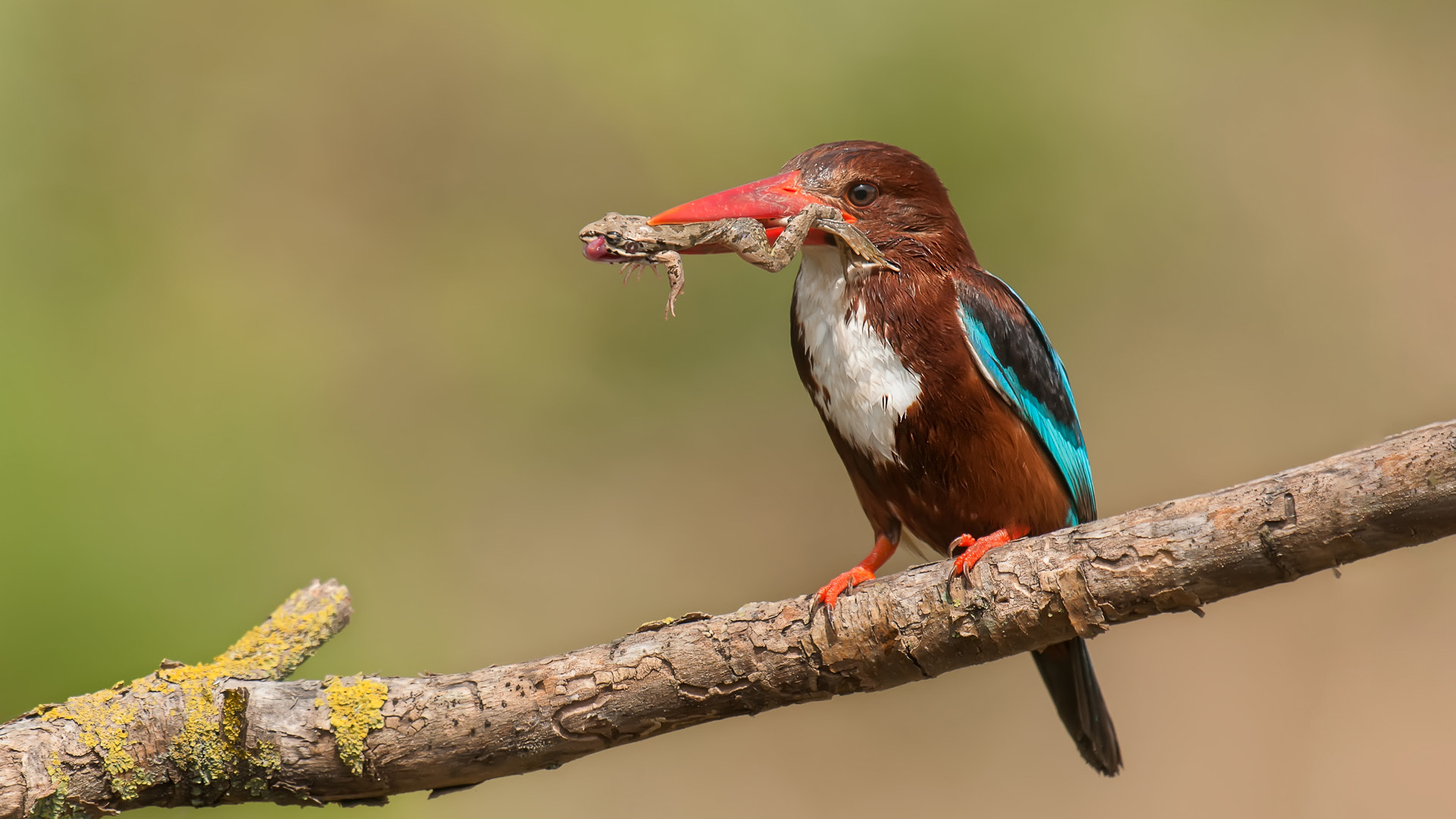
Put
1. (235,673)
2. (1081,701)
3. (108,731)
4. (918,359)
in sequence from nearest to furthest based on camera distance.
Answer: (108,731)
(235,673)
(918,359)
(1081,701)

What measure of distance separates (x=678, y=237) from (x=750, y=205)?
0.53 feet

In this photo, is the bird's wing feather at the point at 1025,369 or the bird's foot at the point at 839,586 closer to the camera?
the bird's foot at the point at 839,586

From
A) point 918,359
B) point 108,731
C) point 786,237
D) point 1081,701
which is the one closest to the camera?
point 108,731

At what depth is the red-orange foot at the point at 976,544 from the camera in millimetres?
1729

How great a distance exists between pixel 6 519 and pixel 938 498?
123 inches

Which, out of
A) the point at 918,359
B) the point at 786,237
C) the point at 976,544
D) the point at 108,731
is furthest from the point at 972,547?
the point at 108,731

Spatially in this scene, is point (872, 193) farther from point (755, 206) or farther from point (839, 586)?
point (839, 586)

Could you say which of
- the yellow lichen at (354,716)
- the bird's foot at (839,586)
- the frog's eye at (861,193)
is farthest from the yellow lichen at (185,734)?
the frog's eye at (861,193)

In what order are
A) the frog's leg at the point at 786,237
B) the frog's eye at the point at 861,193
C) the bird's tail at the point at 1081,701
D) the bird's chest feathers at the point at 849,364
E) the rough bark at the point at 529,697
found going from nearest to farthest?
the rough bark at the point at 529,697 → the frog's leg at the point at 786,237 → the bird's chest feathers at the point at 849,364 → the frog's eye at the point at 861,193 → the bird's tail at the point at 1081,701

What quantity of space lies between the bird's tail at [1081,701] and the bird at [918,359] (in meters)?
0.05

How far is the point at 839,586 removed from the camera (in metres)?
1.81

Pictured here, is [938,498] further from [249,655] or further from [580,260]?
[580,260]

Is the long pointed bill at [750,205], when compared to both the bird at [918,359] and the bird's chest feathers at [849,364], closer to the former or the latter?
the bird at [918,359]

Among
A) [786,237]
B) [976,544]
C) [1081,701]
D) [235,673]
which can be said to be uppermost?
[786,237]
